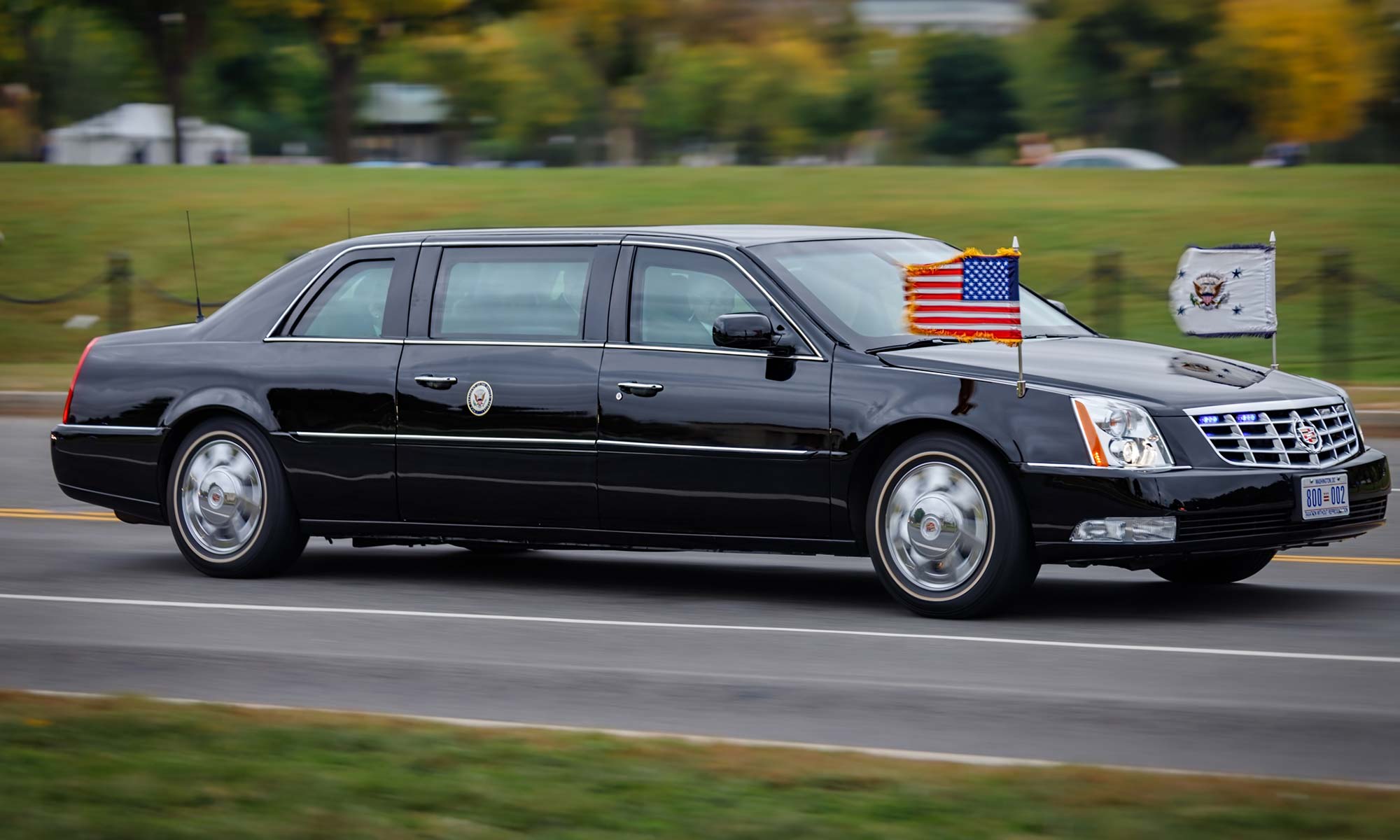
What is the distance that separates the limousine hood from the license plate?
38 centimetres

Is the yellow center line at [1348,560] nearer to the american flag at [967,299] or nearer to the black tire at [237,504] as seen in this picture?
the american flag at [967,299]

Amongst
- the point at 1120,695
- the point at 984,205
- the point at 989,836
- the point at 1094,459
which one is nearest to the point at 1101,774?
the point at 989,836

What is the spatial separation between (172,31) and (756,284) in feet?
147

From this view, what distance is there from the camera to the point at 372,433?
9.59 meters

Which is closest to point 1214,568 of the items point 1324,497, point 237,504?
point 1324,497

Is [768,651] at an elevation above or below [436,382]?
below

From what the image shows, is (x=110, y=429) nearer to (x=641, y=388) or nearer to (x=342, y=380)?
(x=342, y=380)

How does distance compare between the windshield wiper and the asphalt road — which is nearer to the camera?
the asphalt road

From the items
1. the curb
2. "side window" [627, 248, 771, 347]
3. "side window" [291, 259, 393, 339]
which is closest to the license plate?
"side window" [627, 248, 771, 347]

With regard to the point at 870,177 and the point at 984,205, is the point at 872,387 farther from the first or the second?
the point at 870,177

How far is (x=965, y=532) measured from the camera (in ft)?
26.7

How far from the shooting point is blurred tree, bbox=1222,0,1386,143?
52.7m

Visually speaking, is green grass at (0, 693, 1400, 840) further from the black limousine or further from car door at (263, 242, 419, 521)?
car door at (263, 242, 419, 521)

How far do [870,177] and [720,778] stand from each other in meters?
30.4
